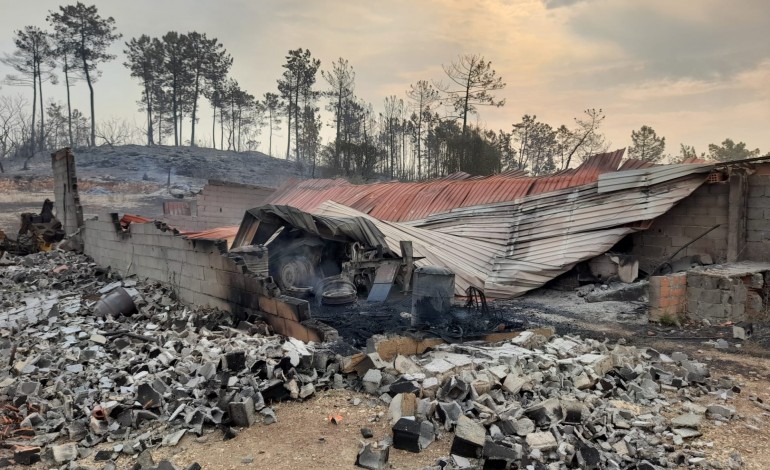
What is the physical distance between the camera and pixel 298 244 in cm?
1091

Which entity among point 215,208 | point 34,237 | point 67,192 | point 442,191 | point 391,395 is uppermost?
point 442,191

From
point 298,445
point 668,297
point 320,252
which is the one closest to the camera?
point 298,445

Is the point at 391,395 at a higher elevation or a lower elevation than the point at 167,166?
lower

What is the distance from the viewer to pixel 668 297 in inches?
317

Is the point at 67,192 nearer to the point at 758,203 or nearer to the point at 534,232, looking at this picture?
the point at 534,232

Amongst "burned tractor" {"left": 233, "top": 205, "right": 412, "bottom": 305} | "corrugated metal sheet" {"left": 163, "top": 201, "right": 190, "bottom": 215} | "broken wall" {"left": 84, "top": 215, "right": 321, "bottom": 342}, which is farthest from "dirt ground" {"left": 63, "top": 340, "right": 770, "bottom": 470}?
"corrugated metal sheet" {"left": 163, "top": 201, "right": 190, "bottom": 215}

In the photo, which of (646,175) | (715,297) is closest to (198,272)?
(715,297)

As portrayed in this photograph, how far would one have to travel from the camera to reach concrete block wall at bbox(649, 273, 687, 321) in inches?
314

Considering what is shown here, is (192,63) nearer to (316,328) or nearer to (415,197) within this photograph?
(415,197)

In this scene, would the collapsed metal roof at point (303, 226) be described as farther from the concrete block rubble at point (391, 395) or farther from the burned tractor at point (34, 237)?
the burned tractor at point (34, 237)

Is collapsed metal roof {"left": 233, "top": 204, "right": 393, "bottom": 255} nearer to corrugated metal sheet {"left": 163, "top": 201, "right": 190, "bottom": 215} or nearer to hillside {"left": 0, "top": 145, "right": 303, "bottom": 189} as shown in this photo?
corrugated metal sheet {"left": 163, "top": 201, "right": 190, "bottom": 215}

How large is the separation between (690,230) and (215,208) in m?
14.5

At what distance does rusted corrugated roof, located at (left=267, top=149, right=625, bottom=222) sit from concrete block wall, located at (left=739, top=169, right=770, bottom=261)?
2.65 metres

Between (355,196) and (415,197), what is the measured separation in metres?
2.42
